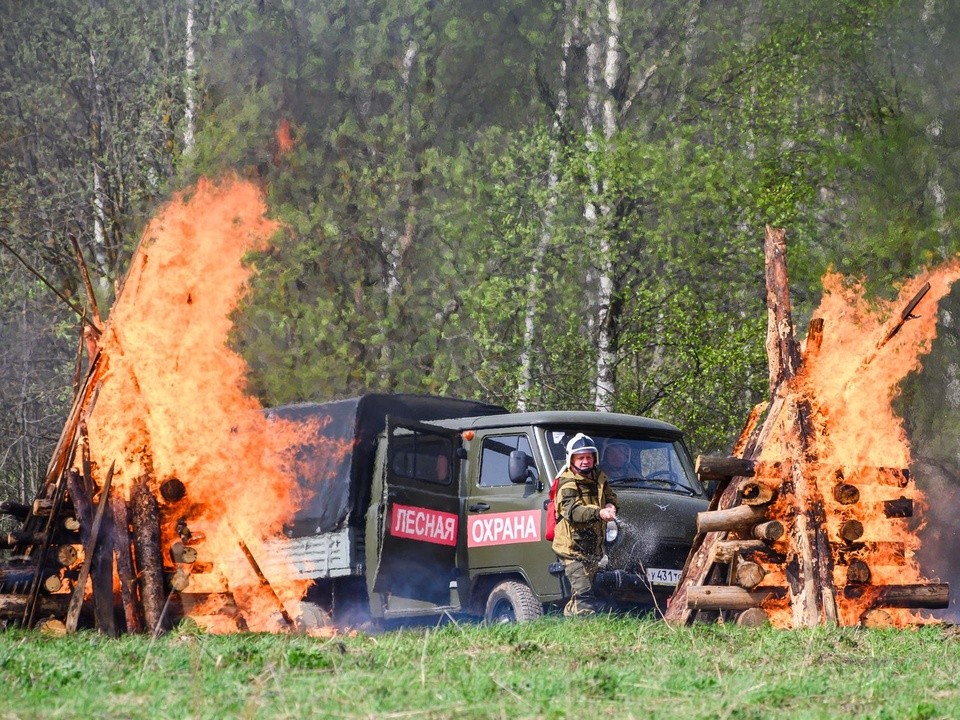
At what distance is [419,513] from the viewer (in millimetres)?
13289

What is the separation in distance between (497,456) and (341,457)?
5.33 feet

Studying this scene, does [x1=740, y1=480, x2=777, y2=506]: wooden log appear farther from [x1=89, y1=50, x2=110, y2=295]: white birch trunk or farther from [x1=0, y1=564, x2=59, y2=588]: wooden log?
[x1=89, y1=50, x2=110, y2=295]: white birch trunk

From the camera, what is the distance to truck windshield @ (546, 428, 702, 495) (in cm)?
1343

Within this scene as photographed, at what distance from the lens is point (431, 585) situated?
13.4 meters

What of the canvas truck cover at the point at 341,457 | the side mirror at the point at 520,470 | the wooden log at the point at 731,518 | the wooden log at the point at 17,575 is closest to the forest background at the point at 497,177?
the canvas truck cover at the point at 341,457

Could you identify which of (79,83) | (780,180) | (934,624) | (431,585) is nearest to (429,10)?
(79,83)

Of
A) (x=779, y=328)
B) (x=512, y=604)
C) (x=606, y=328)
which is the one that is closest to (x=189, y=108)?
(x=606, y=328)

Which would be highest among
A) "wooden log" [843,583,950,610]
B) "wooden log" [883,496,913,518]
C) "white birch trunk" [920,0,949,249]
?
"white birch trunk" [920,0,949,249]

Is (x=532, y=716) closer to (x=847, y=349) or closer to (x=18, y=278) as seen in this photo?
(x=847, y=349)

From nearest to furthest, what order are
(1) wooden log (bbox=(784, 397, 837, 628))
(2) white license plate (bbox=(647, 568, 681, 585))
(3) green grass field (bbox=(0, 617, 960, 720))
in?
(3) green grass field (bbox=(0, 617, 960, 720)) < (1) wooden log (bbox=(784, 397, 837, 628)) < (2) white license plate (bbox=(647, 568, 681, 585))

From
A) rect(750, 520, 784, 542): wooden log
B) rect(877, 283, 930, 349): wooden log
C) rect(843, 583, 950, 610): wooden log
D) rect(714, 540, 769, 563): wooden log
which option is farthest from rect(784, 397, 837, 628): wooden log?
rect(877, 283, 930, 349): wooden log

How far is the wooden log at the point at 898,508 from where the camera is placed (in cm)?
1261

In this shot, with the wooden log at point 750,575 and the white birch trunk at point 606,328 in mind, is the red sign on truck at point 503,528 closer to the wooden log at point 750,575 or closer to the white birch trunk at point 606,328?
the wooden log at point 750,575

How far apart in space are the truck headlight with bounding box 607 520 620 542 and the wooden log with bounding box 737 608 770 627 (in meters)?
1.34
